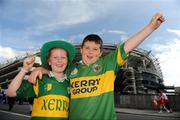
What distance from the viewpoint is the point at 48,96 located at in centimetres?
352

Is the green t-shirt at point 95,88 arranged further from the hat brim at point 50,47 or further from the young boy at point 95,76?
the hat brim at point 50,47

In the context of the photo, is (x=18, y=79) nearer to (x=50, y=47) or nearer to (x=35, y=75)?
(x=35, y=75)

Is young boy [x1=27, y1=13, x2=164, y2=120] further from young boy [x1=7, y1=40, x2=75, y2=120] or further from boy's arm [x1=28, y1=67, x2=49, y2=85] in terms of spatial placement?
young boy [x1=7, y1=40, x2=75, y2=120]

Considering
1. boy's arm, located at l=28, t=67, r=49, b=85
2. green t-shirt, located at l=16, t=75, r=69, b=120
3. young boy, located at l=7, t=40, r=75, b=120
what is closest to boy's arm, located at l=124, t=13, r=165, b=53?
young boy, located at l=7, t=40, r=75, b=120

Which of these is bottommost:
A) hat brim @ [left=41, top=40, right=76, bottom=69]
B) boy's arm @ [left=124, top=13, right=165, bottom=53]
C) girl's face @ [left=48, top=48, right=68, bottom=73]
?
girl's face @ [left=48, top=48, right=68, bottom=73]

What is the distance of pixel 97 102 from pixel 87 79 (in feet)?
1.09

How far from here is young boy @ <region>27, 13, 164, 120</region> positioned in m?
3.52

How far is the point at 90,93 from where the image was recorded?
3592 millimetres

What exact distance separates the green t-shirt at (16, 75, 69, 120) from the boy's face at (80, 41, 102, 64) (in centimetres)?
44

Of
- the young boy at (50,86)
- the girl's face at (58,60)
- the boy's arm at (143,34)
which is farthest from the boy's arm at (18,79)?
the boy's arm at (143,34)

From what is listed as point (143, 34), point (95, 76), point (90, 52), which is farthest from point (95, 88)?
point (143, 34)

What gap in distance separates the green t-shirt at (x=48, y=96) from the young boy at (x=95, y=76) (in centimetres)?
10

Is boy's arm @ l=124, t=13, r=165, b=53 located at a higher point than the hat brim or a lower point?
higher

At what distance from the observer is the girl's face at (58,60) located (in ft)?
12.1
